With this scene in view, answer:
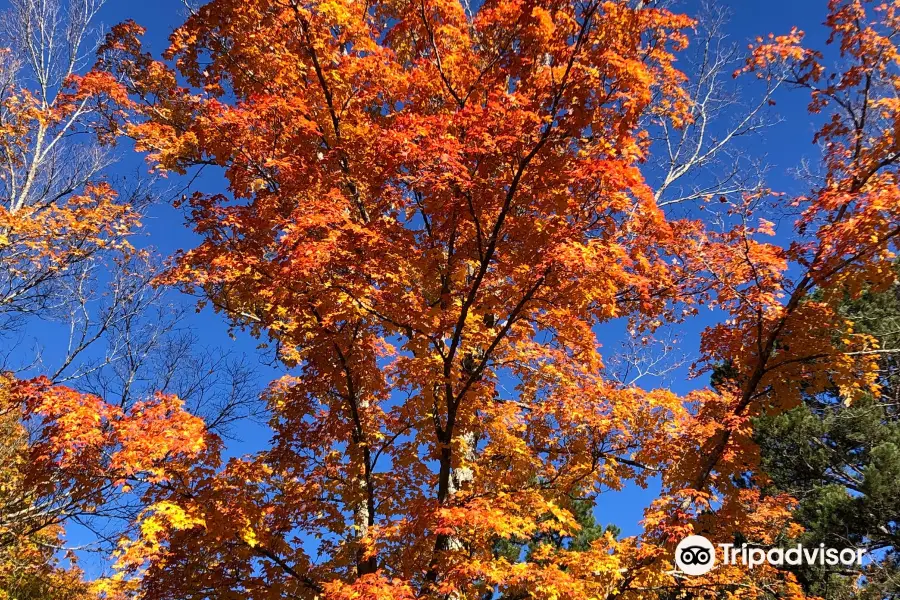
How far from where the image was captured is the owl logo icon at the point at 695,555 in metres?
6.34

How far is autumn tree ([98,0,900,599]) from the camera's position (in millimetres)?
5648

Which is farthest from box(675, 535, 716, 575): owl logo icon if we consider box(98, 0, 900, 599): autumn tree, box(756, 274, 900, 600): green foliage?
box(756, 274, 900, 600): green foliage

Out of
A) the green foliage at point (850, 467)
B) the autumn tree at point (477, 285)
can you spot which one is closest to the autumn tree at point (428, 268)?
the autumn tree at point (477, 285)

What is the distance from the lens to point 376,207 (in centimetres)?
830

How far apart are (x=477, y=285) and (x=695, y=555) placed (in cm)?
414

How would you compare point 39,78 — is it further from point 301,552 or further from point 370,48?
point 301,552

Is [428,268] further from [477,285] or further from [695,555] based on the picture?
[695,555]

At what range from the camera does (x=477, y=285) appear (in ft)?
19.6

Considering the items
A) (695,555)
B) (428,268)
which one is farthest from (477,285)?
(695,555)

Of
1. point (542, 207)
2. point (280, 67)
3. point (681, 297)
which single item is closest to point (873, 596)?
point (681, 297)

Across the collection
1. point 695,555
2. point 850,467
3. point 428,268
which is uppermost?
point 850,467

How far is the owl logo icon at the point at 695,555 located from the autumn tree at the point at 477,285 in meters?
0.15

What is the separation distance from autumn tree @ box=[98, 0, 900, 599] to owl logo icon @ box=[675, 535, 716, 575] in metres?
0.15

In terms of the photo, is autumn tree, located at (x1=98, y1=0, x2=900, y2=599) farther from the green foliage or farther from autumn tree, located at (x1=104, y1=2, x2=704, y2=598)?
the green foliage
